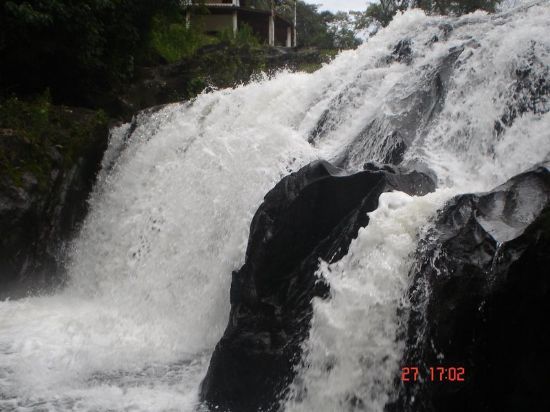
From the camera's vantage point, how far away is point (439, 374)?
3594 millimetres

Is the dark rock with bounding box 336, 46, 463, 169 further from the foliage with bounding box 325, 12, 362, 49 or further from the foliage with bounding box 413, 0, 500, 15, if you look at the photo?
the foliage with bounding box 325, 12, 362, 49

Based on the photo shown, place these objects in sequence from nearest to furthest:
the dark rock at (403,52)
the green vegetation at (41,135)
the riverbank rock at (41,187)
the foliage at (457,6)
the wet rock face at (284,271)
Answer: the wet rock face at (284,271) < the riverbank rock at (41,187) < the green vegetation at (41,135) < the dark rock at (403,52) < the foliage at (457,6)

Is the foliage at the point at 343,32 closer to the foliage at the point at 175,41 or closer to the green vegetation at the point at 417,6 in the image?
the green vegetation at the point at 417,6

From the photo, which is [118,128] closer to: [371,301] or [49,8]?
[49,8]

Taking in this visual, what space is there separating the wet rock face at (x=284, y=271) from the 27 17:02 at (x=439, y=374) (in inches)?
41.4

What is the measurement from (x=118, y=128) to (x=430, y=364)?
8136 mm

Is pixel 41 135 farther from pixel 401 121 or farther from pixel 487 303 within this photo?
pixel 487 303

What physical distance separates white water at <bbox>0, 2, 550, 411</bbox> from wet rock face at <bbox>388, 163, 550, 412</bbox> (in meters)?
0.24

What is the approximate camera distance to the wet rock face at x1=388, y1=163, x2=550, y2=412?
316 centimetres

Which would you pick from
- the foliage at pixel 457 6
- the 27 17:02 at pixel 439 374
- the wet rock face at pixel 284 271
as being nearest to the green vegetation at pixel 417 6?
the foliage at pixel 457 6

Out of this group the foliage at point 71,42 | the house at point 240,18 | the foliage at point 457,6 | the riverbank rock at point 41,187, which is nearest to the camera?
the riverbank rock at point 41,187

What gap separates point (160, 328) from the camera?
21.8 feet

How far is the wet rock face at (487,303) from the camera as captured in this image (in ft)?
10.4

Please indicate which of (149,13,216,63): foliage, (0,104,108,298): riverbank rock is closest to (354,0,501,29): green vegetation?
(149,13,216,63): foliage
